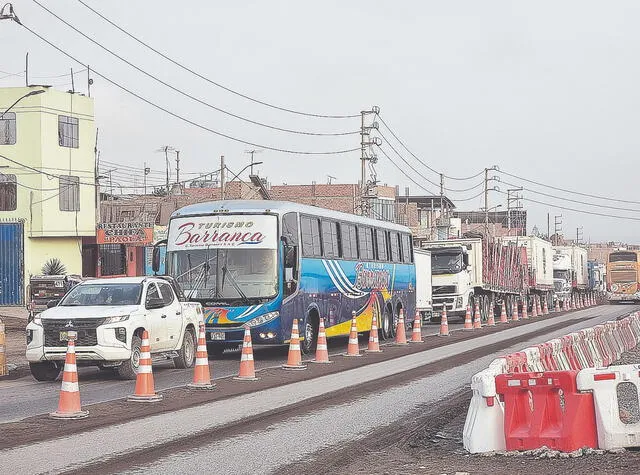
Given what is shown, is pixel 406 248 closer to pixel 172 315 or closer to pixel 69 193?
pixel 172 315

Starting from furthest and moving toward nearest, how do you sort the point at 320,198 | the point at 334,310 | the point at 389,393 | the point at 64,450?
the point at 320,198, the point at 334,310, the point at 389,393, the point at 64,450

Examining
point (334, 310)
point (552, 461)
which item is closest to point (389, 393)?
point (552, 461)

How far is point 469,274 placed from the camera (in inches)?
1841

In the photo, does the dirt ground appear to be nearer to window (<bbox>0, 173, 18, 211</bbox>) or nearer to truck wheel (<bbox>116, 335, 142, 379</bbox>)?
truck wheel (<bbox>116, 335, 142, 379</bbox>)

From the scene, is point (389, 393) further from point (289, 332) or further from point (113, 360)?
point (289, 332)

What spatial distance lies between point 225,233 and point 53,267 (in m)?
31.1

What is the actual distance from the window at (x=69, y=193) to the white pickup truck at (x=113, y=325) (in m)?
34.7

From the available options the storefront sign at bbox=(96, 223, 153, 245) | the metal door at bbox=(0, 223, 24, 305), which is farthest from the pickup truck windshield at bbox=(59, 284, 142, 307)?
the storefront sign at bbox=(96, 223, 153, 245)

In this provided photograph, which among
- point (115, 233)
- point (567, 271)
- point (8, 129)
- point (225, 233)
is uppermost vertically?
point (8, 129)

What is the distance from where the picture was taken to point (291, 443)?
35.4 feet

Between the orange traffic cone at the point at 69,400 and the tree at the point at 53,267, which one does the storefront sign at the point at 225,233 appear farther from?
the tree at the point at 53,267

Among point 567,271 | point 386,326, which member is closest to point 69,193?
point 386,326

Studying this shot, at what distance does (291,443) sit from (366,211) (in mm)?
51135

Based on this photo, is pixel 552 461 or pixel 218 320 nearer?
pixel 552 461
